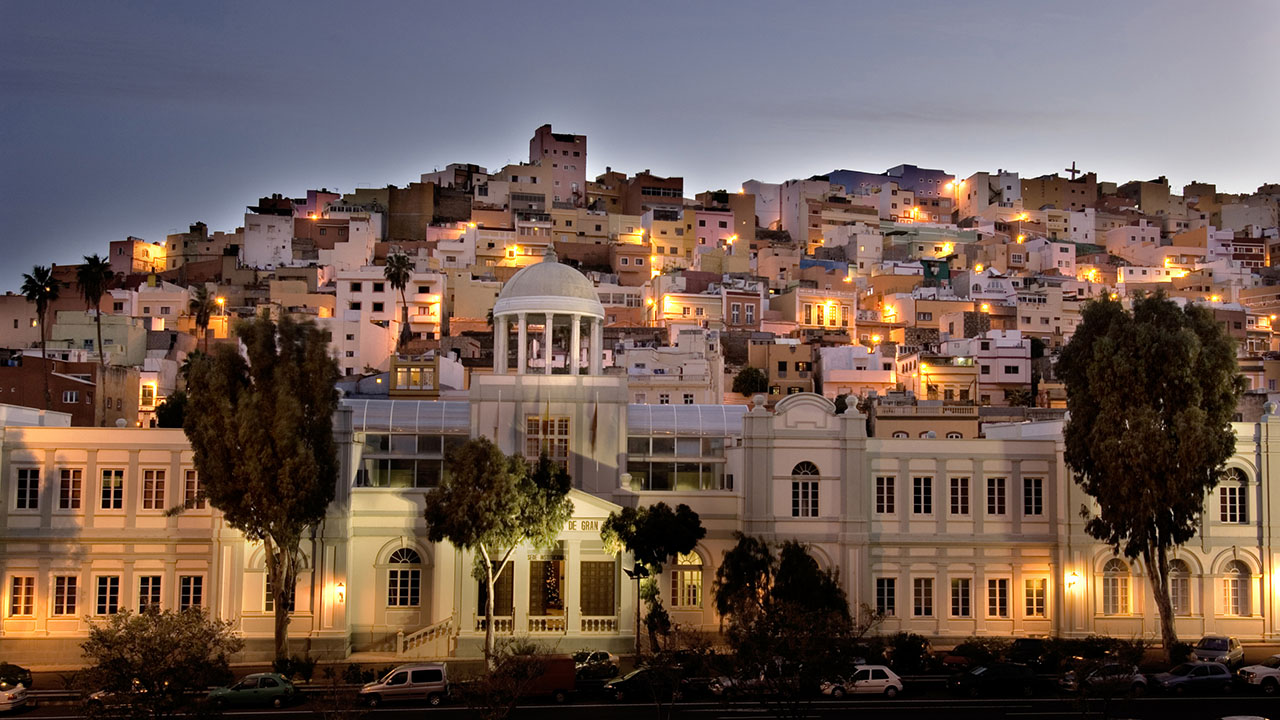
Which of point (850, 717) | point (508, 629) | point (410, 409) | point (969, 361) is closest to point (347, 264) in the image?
point (969, 361)

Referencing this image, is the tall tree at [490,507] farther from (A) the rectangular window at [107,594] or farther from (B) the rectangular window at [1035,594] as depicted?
(B) the rectangular window at [1035,594]

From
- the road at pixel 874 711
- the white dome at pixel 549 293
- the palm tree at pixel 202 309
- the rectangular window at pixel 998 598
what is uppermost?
the palm tree at pixel 202 309

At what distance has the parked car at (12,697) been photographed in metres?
35.2

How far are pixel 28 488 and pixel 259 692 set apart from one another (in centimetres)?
1438

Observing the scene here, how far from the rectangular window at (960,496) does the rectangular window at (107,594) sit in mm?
28611

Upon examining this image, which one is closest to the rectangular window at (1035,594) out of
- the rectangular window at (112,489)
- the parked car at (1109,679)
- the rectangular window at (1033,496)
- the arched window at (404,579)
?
the rectangular window at (1033,496)

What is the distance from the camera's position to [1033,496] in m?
48.8

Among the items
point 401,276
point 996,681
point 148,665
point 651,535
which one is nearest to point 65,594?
point 651,535

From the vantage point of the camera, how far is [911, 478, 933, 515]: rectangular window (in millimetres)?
48312

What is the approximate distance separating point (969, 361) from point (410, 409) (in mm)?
57422

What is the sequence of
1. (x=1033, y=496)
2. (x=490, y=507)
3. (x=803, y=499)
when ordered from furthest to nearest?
(x=1033, y=496) < (x=803, y=499) < (x=490, y=507)

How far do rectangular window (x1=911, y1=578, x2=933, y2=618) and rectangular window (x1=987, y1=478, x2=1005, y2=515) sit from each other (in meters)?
3.35

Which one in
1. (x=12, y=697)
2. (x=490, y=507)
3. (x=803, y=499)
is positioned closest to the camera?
(x=12, y=697)

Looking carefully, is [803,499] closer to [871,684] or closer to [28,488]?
[871,684]
